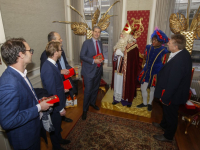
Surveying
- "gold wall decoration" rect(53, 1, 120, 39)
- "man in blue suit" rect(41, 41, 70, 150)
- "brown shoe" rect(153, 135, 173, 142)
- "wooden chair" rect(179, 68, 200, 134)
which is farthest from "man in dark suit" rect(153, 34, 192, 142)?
"gold wall decoration" rect(53, 1, 120, 39)

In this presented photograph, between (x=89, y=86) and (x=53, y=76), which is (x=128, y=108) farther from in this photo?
(x=53, y=76)

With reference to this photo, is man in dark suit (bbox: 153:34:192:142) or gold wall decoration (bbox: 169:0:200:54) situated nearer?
man in dark suit (bbox: 153:34:192:142)

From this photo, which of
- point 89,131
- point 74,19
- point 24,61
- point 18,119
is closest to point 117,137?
point 89,131

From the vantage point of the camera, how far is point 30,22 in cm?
303

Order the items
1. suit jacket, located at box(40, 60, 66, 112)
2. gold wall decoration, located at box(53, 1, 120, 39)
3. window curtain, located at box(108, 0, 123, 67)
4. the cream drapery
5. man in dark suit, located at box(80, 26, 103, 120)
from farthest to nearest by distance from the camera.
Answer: gold wall decoration, located at box(53, 1, 120, 39) < window curtain, located at box(108, 0, 123, 67) < the cream drapery < man in dark suit, located at box(80, 26, 103, 120) < suit jacket, located at box(40, 60, 66, 112)

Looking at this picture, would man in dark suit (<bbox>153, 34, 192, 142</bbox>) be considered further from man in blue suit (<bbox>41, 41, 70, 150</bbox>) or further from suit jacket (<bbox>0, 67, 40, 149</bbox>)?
suit jacket (<bbox>0, 67, 40, 149</bbox>)

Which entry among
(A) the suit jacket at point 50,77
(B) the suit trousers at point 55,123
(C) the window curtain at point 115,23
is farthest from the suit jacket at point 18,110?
(C) the window curtain at point 115,23

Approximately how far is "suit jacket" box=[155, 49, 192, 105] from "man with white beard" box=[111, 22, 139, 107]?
95cm

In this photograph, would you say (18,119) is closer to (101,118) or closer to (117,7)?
(101,118)

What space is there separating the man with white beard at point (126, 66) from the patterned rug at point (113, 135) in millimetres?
606

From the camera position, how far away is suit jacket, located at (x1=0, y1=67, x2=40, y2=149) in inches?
42.3

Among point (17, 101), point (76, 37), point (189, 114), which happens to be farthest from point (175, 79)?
point (76, 37)

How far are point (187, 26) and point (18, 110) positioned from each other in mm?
4209

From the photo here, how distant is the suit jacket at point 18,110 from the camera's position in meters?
1.08
